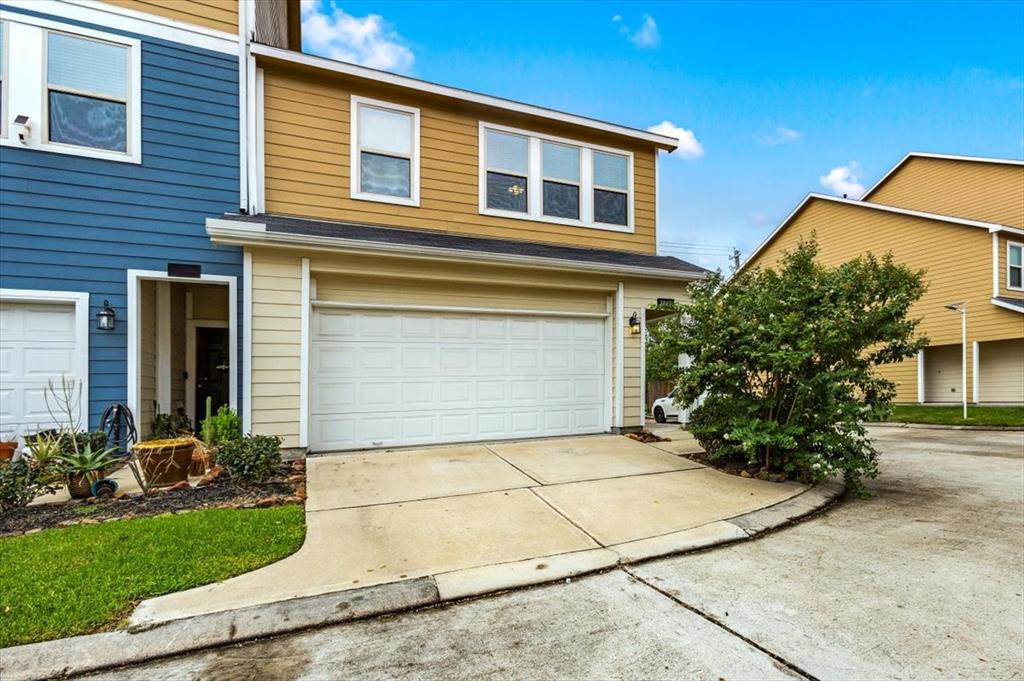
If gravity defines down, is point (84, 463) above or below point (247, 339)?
below

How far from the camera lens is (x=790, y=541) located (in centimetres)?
385

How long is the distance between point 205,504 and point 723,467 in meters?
5.57

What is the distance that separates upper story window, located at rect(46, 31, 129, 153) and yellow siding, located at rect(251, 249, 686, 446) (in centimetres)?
246

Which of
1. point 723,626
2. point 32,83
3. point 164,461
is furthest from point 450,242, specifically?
point 723,626

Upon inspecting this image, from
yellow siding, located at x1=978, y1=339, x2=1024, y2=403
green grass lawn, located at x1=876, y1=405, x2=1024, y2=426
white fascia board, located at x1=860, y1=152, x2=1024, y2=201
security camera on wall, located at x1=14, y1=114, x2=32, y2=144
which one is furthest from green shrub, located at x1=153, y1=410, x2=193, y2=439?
white fascia board, located at x1=860, y1=152, x2=1024, y2=201

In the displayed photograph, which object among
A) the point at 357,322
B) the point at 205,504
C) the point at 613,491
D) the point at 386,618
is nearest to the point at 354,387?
the point at 357,322

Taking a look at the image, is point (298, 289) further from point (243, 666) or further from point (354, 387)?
point (243, 666)

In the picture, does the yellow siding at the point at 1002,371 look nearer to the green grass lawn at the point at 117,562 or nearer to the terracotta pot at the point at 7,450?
the green grass lawn at the point at 117,562

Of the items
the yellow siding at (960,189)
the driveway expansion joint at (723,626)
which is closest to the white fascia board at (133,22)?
the driveway expansion joint at (723,626)

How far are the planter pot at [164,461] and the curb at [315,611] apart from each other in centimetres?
270

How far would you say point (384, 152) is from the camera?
7.44m

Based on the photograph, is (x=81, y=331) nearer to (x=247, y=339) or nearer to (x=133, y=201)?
(x=133, y=201)

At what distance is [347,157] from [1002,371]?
62.7ft

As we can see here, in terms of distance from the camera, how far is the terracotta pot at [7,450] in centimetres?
531
